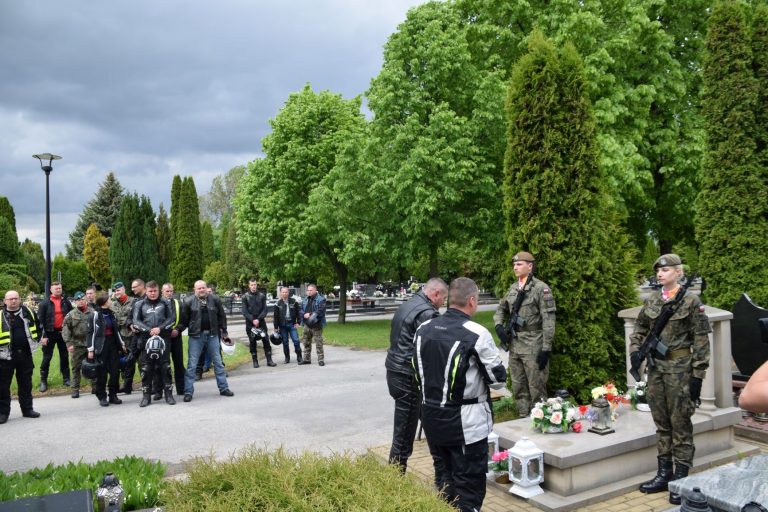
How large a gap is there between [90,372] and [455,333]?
27.0ft

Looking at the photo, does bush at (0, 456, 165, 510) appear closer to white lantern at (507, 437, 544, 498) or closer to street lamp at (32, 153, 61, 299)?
white lantern at (507, 437, 544, 498)

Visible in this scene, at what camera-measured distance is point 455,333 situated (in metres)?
4.37

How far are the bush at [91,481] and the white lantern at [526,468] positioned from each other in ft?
10.4

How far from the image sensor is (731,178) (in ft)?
39.2

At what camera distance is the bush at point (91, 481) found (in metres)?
4.25

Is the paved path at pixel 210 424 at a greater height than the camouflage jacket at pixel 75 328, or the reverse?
the camouflage jacket at pixel 75 328

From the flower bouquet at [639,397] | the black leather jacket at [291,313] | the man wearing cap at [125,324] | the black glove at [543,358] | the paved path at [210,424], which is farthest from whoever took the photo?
the black leather jacket at [291,313]

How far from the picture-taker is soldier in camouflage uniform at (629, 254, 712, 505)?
5.18 metres

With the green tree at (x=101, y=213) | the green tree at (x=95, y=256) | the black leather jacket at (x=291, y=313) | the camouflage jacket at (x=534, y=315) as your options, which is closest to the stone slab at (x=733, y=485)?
the camouflage jacket at (x=534, y=315)

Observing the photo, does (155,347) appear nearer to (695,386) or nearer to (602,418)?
(602,418)

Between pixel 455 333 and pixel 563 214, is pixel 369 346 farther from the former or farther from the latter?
pixel 455 333

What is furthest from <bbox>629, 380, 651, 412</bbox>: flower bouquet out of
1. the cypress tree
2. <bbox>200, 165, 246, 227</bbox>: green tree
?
<bbox>200, 165, 246, 227</bbox>: green tree

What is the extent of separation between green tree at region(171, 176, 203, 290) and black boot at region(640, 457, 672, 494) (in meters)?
48.2

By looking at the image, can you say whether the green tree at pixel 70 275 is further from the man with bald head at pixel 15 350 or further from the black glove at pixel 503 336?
the black glove at pixel 503 336
